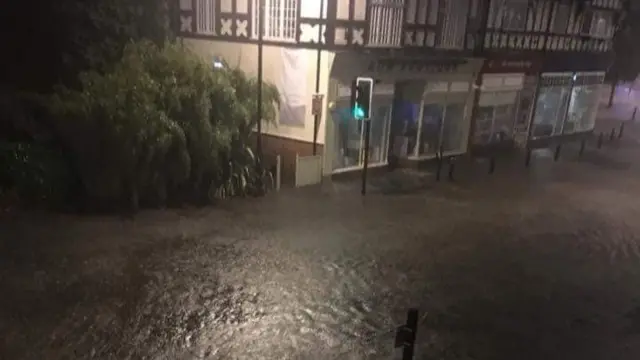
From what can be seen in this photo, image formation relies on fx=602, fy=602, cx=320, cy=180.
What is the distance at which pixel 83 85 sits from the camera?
14.2 m

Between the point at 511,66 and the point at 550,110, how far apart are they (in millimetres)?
5238

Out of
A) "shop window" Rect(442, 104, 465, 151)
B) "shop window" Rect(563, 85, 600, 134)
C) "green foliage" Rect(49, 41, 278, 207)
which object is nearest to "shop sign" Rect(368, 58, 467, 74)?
"shop window" Rect(442, 104, 465, 151)

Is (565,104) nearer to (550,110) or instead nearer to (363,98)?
(550,110)

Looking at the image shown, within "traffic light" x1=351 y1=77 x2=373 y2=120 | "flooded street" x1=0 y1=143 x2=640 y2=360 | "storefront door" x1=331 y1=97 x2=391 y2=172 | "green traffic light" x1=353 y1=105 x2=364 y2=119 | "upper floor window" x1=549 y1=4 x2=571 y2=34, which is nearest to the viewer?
"flooded street" x1=0 y1=143 x2=640 y2=360

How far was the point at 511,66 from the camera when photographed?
24.4 m

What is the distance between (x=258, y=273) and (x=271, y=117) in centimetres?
716

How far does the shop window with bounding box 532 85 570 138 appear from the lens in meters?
27.6

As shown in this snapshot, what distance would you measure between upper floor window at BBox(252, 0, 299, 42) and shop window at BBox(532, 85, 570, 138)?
14.1 meters


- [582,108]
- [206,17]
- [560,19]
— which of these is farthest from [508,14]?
[206,17]

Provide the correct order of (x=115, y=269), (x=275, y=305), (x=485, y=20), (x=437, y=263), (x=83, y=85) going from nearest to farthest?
(x=275, y=305), (x=115, y=269), (x=437, y=263), (x=83, y=85), (x=485, y=20)

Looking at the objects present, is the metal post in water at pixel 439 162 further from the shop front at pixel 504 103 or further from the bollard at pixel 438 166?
the shop front at pixel 504 103

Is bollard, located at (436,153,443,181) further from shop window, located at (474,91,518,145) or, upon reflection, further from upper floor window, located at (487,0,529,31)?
upper floor window, located at (487,0,529,31)

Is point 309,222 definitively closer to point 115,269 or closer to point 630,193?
point 115,269

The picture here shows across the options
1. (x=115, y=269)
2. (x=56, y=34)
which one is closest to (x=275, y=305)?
(x=115, y=269)
